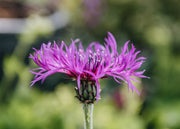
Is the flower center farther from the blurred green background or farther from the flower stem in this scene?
the blurred green background

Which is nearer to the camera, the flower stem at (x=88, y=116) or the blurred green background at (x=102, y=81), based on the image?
the flower stem at (x=88, y=116)

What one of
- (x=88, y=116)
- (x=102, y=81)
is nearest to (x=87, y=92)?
(x=88, y=116)

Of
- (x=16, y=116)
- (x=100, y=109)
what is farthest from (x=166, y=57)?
(x=16, y=116)

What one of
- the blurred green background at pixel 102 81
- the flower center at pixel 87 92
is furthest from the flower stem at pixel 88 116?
the blurred green background at pixel 102 81

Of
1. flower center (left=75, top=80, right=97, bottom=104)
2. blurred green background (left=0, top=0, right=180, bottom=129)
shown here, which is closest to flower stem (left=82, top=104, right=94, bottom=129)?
flower center (left=75, top=80, right=97, bottom=104)

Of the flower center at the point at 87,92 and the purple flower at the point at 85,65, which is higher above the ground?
the purple flower at the point at 85,65

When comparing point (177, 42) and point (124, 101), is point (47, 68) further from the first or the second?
point (177, 42)

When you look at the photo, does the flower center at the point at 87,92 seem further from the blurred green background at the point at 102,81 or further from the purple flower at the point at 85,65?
the blurred green background at the point at 102,81

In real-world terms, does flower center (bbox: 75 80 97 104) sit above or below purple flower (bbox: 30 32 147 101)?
below

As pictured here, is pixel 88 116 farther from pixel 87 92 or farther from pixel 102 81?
pixel 102 81
